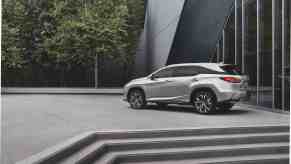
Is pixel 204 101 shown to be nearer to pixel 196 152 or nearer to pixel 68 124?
pixel 196 152

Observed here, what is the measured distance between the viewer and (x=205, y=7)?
16938mm

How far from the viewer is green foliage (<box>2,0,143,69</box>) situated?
2477cm

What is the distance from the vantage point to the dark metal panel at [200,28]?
1678 centimetres

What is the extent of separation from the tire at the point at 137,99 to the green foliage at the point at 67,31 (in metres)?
11.1

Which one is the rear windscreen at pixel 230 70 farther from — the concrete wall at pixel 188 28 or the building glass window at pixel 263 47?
the concrete wall at pixel 188 28

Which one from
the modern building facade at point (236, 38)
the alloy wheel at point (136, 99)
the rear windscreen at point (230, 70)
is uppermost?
the modern building facade at point (236, 38)

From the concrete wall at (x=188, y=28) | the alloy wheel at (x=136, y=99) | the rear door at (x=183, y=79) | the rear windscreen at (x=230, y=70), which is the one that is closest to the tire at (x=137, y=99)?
the alloy wheel at (x=136, y=99)

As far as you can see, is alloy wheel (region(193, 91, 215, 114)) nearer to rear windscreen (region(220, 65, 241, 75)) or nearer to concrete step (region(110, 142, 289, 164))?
rear windscreen (region(220, 65, 241, 75))

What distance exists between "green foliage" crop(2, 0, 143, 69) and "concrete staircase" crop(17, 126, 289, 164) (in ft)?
55.3

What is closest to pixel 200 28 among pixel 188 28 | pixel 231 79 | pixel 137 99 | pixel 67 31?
pixel 188 28

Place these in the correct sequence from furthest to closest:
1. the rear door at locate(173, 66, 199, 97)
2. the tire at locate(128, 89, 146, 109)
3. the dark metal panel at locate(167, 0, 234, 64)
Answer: the dark metal panel at locate(167, 0, 234, 64)
the tire at locate(128, 89, 146, 109)
the rear door at locate(173, 66, 199, 97)

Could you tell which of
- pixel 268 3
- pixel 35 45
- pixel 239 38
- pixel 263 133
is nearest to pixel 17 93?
pixel 35 45

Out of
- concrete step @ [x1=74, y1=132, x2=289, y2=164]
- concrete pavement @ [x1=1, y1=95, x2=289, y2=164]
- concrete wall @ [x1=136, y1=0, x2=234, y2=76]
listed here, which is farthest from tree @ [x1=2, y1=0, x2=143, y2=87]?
concrete step @ [x1=74, y1=132, x2=289, y2=164]

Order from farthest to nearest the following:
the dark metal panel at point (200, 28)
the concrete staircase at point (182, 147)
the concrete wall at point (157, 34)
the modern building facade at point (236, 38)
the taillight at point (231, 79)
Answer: the concrete wall at point (157, 34) < the dark metal panel at point (200, 28) < the modern building facade at point (236, 38) < the taillight at point (231, 79) < the concrete staircase at point (182, 147)
